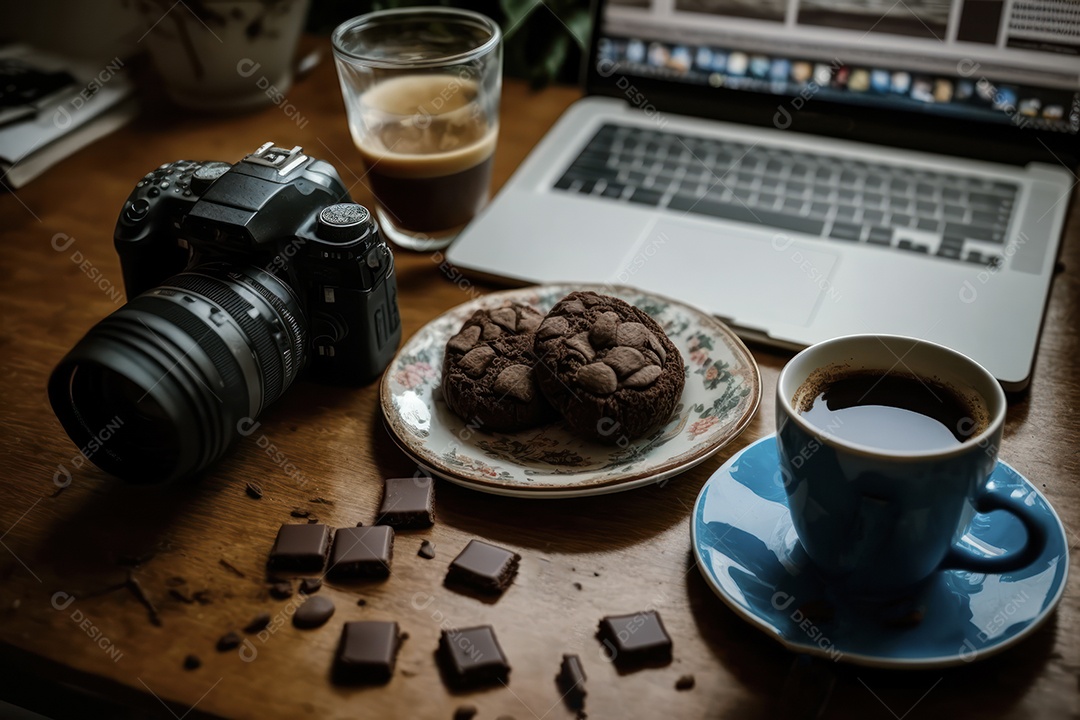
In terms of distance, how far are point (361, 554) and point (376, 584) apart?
0.08ft

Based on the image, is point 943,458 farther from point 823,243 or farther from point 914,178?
point 914,178

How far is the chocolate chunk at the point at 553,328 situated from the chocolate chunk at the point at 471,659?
0.26 meters

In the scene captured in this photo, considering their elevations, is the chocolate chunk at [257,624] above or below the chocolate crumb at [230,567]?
above

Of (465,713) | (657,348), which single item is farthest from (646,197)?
(465,713)

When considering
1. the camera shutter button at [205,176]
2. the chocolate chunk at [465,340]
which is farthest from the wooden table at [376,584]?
the camera shutter button at [205,176]

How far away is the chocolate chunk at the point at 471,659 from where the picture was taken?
583 mm

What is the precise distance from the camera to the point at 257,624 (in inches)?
24.7

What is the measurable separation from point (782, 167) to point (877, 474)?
0.62 meters

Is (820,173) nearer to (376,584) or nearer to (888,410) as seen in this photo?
(888,410)

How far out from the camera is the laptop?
2.93 feet

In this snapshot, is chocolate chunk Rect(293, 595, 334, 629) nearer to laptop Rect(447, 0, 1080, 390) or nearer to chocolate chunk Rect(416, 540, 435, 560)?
chocolate chunk Rect(416, 540, 435, 560)

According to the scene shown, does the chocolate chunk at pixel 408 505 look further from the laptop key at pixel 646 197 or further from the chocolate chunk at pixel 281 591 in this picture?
the laptop key at pixel 646 197

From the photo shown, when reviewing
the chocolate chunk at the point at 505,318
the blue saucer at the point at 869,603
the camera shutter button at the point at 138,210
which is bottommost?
the blue saucer at the point at 869,603

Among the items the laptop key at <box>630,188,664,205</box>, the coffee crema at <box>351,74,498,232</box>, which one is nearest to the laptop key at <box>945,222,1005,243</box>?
the laptop key at <box>630,188,664,205</box>
